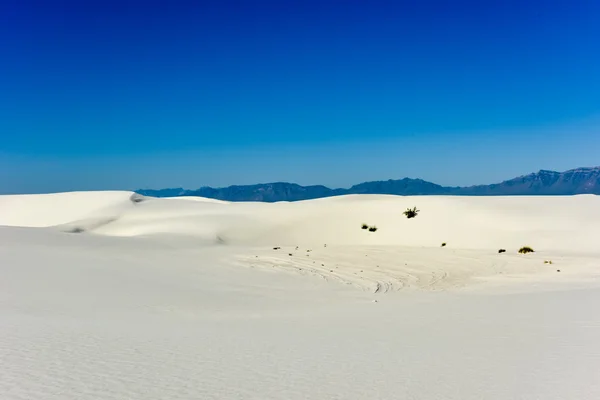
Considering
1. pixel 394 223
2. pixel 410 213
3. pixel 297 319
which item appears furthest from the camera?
pixel 410 213

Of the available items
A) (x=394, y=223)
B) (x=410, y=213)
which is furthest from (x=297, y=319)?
(x=410, y=213)

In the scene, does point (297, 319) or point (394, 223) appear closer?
point (297, 319)

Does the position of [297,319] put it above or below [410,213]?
below

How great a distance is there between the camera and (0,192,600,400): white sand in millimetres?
5441

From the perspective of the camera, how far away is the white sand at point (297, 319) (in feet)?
17.9

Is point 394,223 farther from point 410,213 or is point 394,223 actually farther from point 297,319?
point 297,319

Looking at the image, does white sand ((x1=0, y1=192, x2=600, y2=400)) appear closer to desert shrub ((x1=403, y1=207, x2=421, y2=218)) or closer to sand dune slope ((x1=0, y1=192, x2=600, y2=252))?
sand dune slope ((x1=0, y1=192, x2=600, y2=252))

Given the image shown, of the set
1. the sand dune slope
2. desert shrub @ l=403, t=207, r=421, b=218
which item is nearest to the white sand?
the sand dune slope

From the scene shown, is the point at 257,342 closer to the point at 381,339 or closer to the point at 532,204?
the point at 381,339

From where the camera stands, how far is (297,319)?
997 centimetres

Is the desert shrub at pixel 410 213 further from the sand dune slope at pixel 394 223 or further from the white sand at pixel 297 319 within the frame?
the white sand at pixel 297 319

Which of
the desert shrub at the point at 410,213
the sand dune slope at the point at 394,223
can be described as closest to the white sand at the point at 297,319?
the sand dune slope at the point at 394,223

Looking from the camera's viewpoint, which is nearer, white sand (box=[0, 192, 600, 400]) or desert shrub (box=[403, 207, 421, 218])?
white sand (box=[0, 192, 600, 400])

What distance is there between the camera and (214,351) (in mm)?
6848
